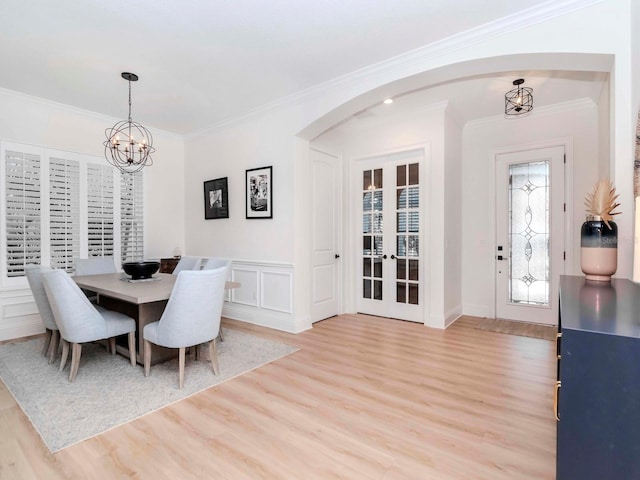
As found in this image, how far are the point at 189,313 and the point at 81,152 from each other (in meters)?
3.36

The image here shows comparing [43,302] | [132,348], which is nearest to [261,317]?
[132,348]

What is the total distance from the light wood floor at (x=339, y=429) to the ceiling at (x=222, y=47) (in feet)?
9.36

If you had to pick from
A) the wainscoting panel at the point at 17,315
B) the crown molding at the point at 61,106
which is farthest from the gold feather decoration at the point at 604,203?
the wainscoting panel at the point at 17,315

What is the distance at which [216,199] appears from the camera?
5004mm

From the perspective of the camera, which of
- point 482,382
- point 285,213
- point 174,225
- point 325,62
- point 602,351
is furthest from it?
point 174,225

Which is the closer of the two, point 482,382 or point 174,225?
point 482,382

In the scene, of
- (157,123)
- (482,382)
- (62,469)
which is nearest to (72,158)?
(157,123)

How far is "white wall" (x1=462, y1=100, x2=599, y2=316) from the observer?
408 cm

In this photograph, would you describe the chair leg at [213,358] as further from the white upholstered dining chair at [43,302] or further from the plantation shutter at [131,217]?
the plantation shutter at [131,217]

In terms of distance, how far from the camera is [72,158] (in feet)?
14.2

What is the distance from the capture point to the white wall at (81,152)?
386 centimetres

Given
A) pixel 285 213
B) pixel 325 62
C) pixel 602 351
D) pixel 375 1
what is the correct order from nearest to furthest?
pixel 602 351
pixel 375 1
pixel 325 62
pixel 285 213

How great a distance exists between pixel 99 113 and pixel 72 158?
710 millimetres

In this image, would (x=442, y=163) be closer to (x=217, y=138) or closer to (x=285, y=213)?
(x=285, y=213)
